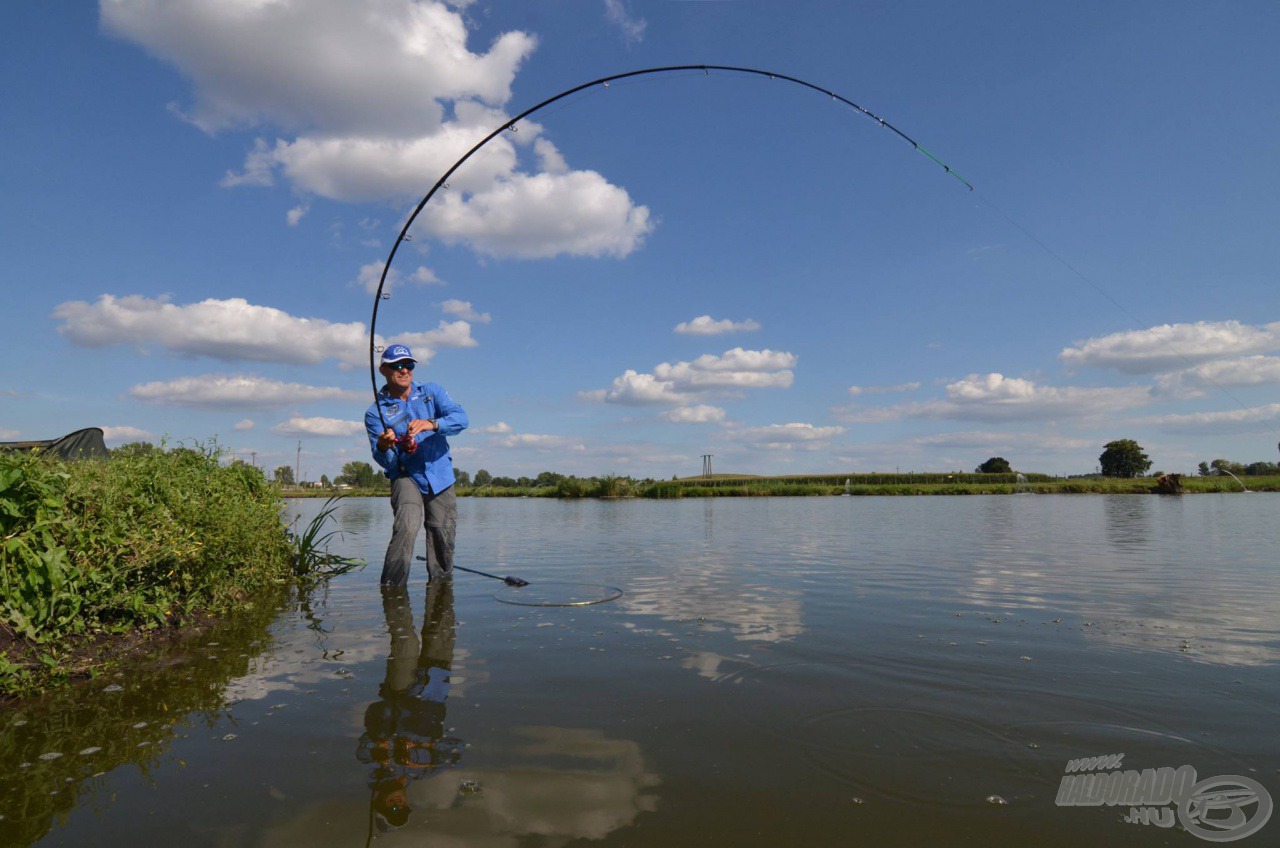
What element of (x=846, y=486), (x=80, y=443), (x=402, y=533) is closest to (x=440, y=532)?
(x=402, y=533)

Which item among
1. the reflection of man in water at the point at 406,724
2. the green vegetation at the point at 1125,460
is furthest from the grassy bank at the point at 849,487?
the reflection of man in water at the point at 406,724

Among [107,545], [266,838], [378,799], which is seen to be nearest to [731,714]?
[378,799]

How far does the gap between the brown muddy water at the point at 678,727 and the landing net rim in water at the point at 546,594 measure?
0.81ft

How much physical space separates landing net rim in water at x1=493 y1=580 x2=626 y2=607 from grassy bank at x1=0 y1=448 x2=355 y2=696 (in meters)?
2.93

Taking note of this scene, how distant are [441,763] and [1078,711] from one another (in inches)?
139

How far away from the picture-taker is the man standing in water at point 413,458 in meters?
8.36

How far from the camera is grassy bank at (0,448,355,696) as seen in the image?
14.5ft

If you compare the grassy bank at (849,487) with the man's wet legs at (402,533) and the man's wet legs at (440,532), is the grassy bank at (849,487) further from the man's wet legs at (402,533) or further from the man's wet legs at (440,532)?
the man's wet legs at (402,533)

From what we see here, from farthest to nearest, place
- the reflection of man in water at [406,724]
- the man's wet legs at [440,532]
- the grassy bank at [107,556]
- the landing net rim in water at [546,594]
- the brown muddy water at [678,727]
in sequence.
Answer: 1. the man's wet legs at [440,532]
2. the landing net rim in water at [546,594]
3. the grassy bank at [107,556]
4. the reflection of man in water at [406,724]
5. the brown muddy water at [678,727]

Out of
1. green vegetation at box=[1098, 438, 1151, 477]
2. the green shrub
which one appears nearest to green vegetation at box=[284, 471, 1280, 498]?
green vegetation at box=[1098, 438, 1151, 477]

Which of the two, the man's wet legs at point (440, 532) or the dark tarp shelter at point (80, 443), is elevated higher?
the dark tarp shelter at point (80, 443)

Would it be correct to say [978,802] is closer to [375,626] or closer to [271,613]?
[375,626]

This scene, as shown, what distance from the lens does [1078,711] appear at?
3.81m

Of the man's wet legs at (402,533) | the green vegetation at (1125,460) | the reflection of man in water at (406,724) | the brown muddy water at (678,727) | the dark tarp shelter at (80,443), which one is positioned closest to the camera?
the brown muddy water at (678,727)
